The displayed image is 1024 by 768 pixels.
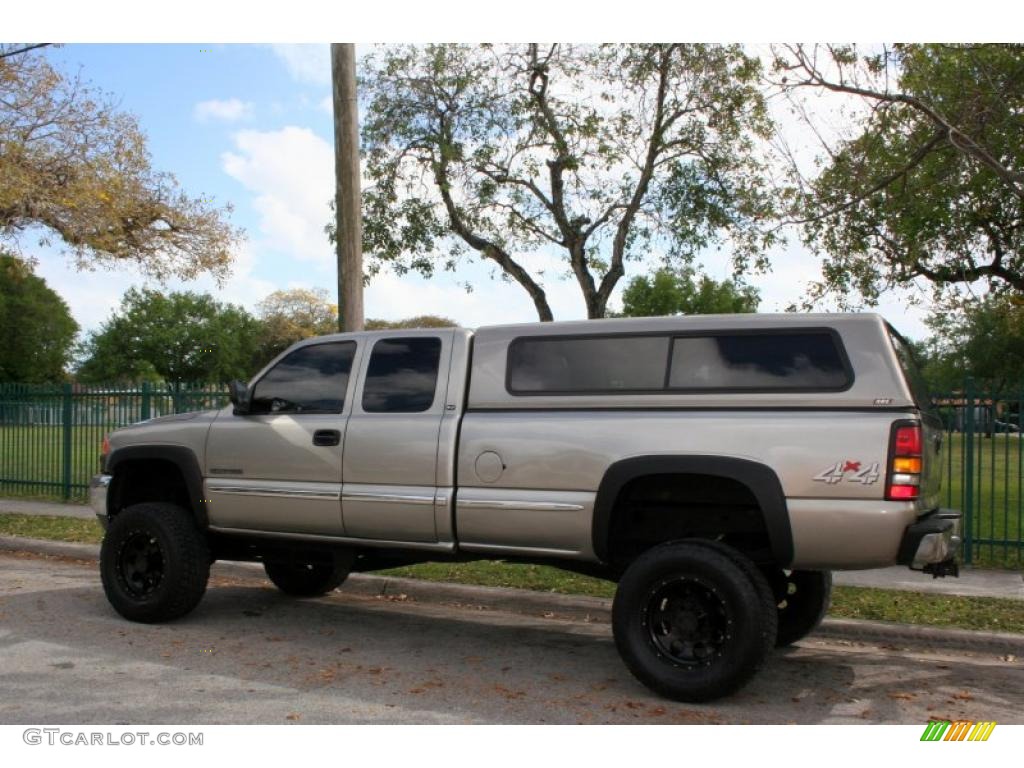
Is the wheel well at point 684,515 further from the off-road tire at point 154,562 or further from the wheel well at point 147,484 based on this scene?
the wheel well at point 147,484

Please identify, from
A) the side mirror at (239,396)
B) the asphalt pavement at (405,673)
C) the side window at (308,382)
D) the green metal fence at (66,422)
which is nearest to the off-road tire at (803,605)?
the asphalt pavement at (405,673)

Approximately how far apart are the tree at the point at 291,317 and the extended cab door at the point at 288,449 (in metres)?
87.8

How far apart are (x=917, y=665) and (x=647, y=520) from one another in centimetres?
205

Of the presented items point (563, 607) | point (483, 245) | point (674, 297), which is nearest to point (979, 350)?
point (674, 297)

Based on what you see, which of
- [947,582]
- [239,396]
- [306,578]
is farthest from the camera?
[947,582]

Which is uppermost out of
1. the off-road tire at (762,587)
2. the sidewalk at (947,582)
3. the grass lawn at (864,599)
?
the off-road tire at (762,587)

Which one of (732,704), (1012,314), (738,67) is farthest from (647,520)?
(1012,314)

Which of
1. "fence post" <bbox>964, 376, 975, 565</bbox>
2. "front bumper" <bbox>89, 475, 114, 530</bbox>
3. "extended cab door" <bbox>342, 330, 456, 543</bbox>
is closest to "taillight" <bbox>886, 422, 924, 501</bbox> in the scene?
"extended cab door" <bbox>342, 330, 456, 543</bbox>

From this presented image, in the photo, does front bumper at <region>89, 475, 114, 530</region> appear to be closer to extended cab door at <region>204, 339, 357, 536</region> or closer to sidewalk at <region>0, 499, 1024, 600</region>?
extended cab door at <region>204, 339, 357, 536</region>

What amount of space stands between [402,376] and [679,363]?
6.18 feet

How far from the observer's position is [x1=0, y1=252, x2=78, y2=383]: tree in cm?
7344

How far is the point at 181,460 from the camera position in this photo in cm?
719

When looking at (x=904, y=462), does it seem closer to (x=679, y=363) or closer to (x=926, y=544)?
(x=926, y=544)

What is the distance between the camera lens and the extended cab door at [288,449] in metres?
6.62
